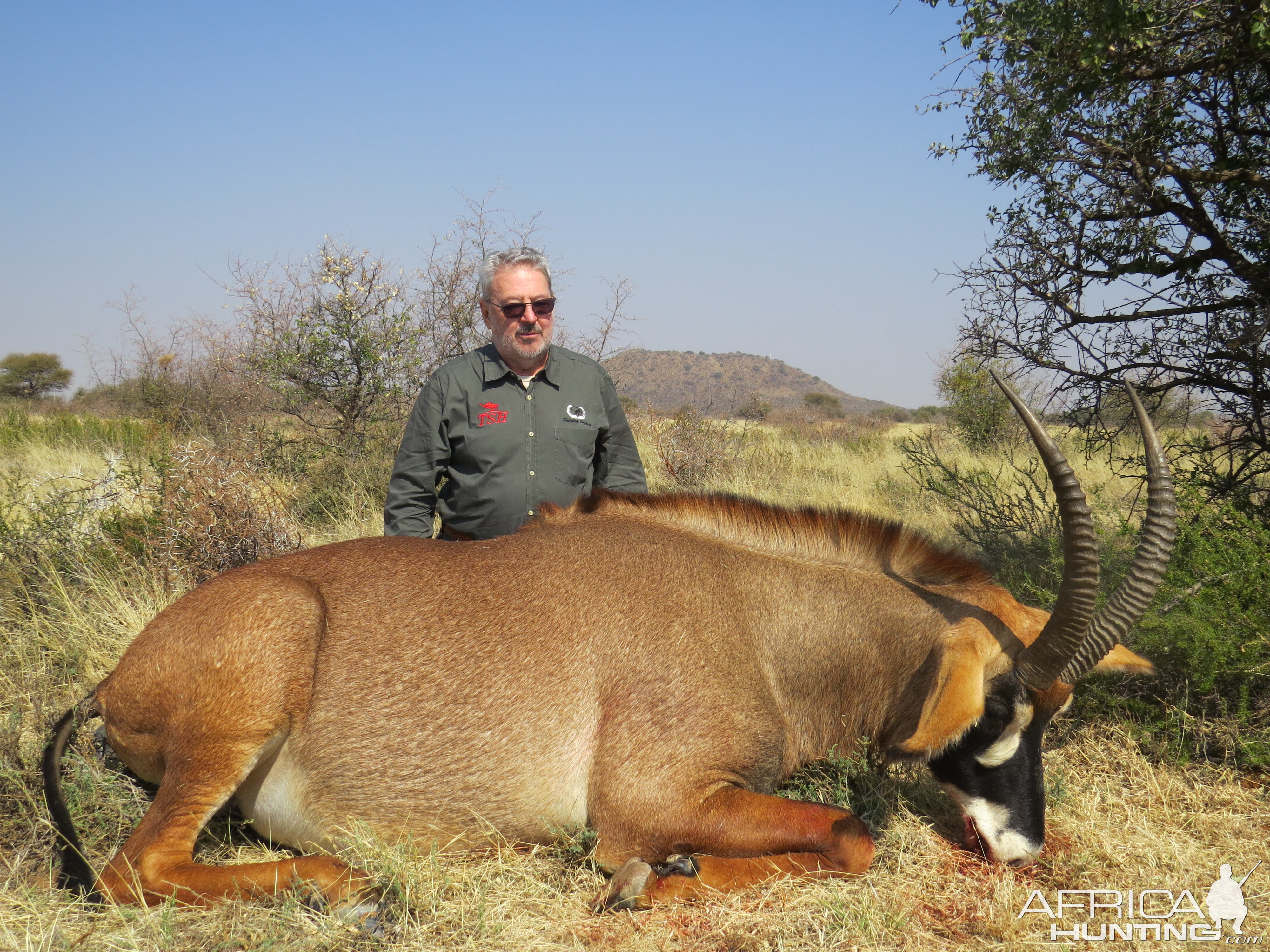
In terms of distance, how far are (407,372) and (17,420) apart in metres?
10.2

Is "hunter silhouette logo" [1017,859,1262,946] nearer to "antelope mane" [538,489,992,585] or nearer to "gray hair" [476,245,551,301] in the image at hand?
"antelope mane" [538,489,992,585]

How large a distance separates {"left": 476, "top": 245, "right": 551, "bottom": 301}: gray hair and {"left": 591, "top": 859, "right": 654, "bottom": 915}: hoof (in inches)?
152

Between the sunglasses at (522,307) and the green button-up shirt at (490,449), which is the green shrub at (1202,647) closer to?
the green button-up shirt at (490,449)

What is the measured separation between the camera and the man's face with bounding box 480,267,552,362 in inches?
231

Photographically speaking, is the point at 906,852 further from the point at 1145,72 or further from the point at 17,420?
the point at 17,420

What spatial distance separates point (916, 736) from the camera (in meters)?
3.48

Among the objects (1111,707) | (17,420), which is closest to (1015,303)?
(1111,707)

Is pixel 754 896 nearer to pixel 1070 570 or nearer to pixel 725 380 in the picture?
pixel 1070 570

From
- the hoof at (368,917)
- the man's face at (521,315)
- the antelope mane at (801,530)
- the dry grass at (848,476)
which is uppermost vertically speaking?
the man's face at (521,315)

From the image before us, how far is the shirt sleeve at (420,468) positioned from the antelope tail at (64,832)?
2203 millimetres

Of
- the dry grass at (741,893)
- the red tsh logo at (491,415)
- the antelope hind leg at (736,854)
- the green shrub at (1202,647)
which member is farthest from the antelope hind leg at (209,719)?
the green shrub at (1202,647)

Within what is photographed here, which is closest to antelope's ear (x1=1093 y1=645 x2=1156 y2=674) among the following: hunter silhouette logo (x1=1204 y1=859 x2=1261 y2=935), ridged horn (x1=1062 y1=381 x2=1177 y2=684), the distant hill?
ridged horn (x1=1062 y1=381 x2=1177 y2=684)

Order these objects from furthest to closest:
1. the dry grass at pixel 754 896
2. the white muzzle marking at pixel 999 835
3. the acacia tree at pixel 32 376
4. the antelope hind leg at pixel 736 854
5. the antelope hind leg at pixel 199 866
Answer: the acacia tree at pixel 32 376, the white muzzle marking at pixel 999 835, the antelope hind leg at pixel 736 854, the antelope hind leg at pixel 199 866, the dry grass at pixel 754 896

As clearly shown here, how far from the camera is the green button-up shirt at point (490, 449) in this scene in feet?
19.3
